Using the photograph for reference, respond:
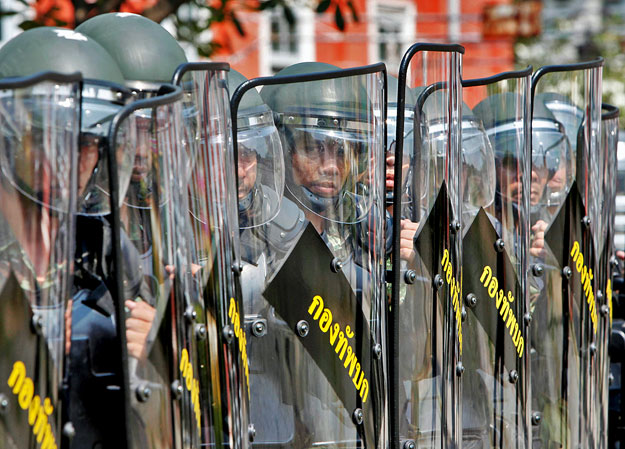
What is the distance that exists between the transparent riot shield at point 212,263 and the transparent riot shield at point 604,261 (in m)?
1.39

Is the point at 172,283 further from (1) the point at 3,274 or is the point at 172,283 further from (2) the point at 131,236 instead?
(1) the point at 3,274

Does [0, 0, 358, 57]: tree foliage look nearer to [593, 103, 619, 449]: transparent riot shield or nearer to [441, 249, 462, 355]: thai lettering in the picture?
[593, 103, 619, 449]: transparent riot shield

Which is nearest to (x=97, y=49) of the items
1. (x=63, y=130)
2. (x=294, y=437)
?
(x=63, y=130)

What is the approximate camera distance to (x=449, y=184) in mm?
2207

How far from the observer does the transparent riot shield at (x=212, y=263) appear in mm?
1677

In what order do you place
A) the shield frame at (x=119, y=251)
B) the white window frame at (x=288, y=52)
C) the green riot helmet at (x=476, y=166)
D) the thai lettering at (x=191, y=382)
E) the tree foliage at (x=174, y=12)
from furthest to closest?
the white window frame at (x=288, y=52) → the tree foliage at (x=174, y=12) → the green riot helmet at (x=476, y=166) → the thai lettering at (x=191, y=382) → the shield frame at (x=119, y=251)

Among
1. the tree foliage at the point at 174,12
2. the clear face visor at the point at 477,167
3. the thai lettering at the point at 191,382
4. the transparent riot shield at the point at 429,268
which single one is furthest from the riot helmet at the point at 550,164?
the tree foliage at the point at 174,12

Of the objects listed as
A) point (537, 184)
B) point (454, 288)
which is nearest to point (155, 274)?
point (454, 288)

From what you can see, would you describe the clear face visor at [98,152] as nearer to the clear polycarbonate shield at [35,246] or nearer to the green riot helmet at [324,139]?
the clear polycarbonate shield at [35,246]

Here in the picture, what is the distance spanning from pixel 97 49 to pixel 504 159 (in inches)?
43.2

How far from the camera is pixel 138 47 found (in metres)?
1.95

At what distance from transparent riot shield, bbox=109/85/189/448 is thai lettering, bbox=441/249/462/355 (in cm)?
78

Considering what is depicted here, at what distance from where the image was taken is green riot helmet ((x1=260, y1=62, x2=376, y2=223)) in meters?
1.93

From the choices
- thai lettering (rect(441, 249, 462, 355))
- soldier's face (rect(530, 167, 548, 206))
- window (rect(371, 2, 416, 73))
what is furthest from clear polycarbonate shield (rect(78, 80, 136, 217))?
window (rect(371, 2, 416, 73))
